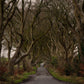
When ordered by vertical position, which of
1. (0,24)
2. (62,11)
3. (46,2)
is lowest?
(0,24)

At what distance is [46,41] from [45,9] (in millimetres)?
21698

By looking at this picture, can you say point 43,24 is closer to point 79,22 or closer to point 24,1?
point 24,1

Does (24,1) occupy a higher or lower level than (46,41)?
higher

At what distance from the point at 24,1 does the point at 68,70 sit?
10.7 m

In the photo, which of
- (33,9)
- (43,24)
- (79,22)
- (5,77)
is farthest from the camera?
(43,24)

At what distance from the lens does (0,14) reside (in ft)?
47.1

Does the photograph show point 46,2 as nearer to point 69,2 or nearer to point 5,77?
point 69,2

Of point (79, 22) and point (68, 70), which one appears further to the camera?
point (68, 70)

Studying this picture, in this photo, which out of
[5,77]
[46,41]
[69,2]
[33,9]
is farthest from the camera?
[46,41]

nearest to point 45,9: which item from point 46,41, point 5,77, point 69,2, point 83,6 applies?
point 69,2

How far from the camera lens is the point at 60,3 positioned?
750 inches

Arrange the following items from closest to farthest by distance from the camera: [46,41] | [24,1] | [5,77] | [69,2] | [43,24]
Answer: [5,77] < [69,2] < [24,1] < [43,24] < [46,41]

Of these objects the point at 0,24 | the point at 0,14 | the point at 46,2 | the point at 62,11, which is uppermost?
the point at 46,2

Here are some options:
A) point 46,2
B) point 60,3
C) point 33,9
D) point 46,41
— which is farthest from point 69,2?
point 46,41
